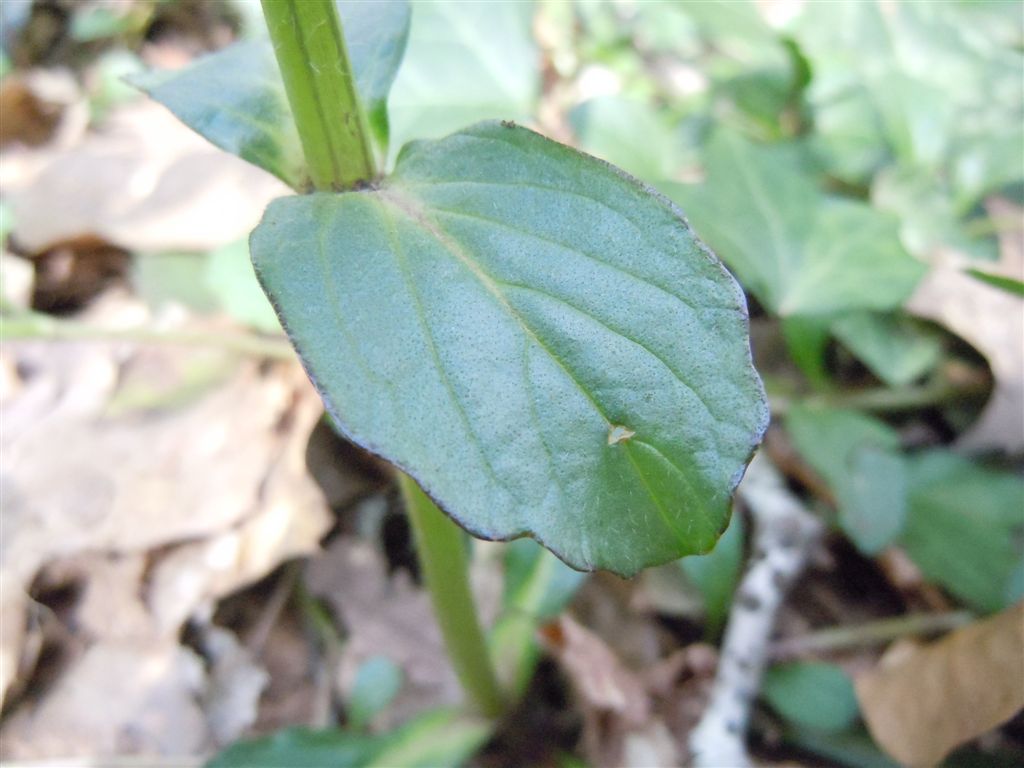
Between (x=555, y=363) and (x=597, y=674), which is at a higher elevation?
(x=555, y=363)

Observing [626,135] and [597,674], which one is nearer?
[597,674]

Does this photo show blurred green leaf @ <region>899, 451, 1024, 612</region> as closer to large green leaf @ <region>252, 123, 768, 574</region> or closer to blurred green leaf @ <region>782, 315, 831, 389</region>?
blurred green leaf @ <region>782, 315, 831, 389</region>

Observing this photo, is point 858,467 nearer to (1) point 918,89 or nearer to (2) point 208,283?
(1) point 918,89

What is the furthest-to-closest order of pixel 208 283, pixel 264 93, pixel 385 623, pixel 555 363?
pixel 208 283 → pixel 385 623 → pixel 264 93 → pixel 555 363

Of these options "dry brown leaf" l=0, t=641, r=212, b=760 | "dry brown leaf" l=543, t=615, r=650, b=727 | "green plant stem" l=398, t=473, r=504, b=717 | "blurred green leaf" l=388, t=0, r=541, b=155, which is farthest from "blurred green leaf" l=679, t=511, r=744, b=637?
"blurred green leaf" l=388, t=0, r=541, b=155

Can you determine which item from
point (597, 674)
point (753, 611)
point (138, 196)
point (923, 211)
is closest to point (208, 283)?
point (138, 196)

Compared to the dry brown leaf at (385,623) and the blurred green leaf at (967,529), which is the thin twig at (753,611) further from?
the dry brown leaf at (385,623)

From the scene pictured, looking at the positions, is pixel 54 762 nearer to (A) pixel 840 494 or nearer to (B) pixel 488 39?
(A) pixel 840 494
